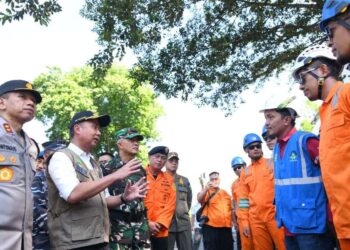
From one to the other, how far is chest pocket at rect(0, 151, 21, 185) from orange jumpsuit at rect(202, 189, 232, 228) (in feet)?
21.6

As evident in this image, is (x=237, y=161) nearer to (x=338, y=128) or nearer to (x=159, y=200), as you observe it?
(x=159, y=200)

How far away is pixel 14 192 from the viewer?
3.38m

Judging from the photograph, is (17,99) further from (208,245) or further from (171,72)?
(208,245)

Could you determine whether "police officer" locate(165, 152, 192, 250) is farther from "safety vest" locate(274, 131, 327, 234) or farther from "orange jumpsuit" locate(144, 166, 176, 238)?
"safety vest" locate(274, 131, 327, 234)

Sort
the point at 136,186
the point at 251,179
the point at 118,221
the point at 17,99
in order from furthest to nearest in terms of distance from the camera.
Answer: the point at 251,179 < the point at 118,221 < the point at 136,186 < the point at 17,99

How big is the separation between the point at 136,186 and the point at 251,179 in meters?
2.95

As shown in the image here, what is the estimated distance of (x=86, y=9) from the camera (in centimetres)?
899

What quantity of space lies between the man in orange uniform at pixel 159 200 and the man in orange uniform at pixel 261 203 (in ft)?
4.08

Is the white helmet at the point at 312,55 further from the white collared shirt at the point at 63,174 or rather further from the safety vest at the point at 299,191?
the white collared shirt at the point at 63,174

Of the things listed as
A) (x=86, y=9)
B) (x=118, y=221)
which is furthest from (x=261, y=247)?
(x=86, y=9)

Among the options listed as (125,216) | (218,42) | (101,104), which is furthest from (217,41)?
(101,104)

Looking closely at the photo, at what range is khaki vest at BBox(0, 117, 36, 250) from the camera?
10.8ft

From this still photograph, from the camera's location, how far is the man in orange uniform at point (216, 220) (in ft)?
31.4

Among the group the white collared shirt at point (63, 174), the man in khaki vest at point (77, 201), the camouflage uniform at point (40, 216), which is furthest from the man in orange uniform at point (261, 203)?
the white collared shirt at point (63, 174)
